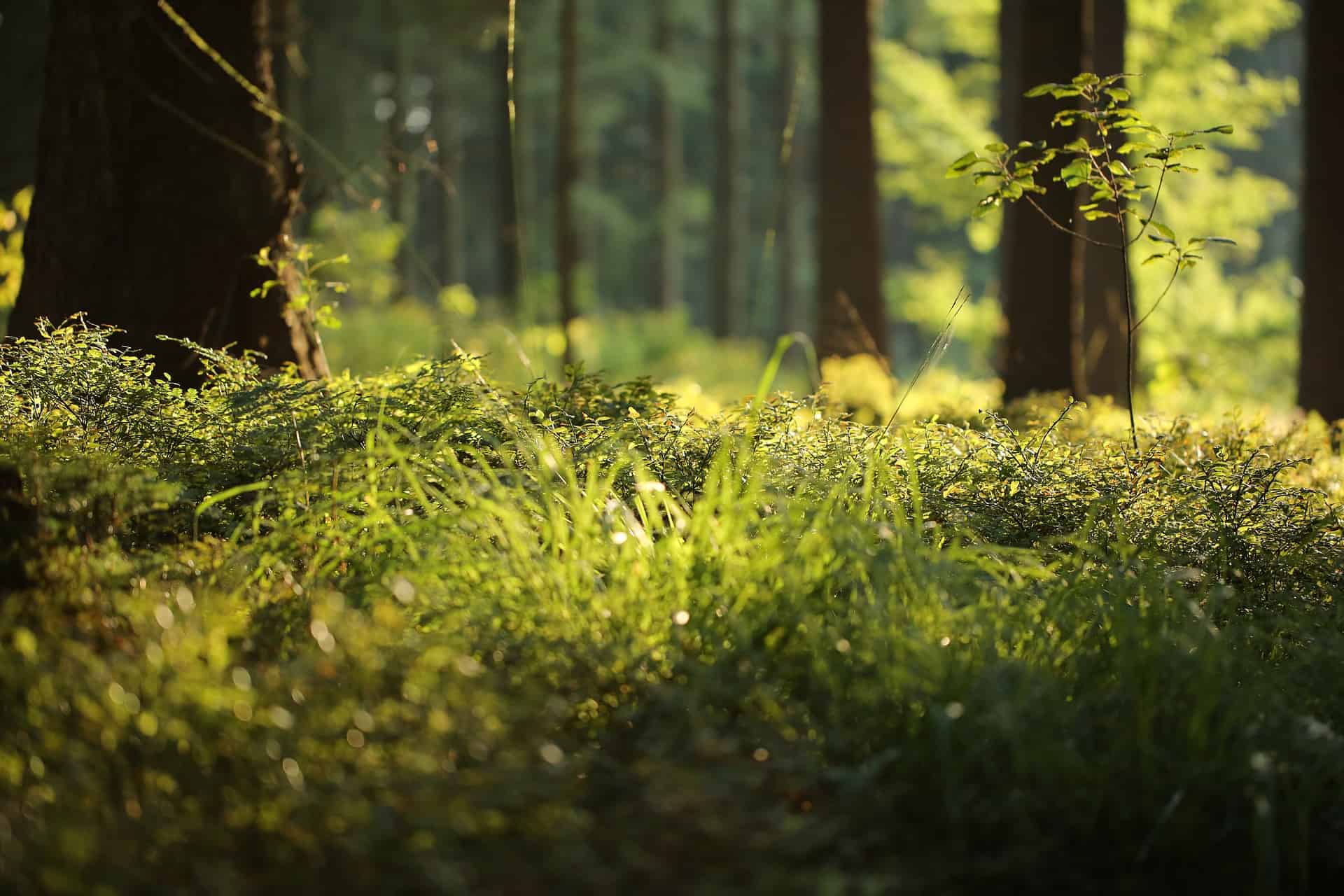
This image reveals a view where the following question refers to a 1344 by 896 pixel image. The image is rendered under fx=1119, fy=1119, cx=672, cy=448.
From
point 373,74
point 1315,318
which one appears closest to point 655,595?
point 1315,318

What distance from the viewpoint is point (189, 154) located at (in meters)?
5.12

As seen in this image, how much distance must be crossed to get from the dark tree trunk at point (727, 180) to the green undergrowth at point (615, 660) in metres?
20.5

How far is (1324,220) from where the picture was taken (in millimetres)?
8859

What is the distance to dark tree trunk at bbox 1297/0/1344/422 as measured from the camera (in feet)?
28.9

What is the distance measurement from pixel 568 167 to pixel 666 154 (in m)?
11.5

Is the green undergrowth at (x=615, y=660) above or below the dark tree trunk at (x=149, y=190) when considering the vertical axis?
below

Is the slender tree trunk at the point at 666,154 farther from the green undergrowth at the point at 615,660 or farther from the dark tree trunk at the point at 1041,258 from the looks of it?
the green undergrowth at the point at 615,660

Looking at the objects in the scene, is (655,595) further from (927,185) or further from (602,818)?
(927,185)

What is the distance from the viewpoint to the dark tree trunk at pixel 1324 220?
28.9 feet

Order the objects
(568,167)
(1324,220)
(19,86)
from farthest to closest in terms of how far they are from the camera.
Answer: (568,167) < (19,86) < (1324,220)

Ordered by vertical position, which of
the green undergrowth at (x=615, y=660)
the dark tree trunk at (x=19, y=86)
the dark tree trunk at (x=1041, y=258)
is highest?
the dark tree trunk at (x=19, y=86)

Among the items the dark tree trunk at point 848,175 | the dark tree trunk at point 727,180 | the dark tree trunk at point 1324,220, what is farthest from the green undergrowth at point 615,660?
the dark tree trunk at point 727,180

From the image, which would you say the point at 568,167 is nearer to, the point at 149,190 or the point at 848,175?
the point at 848,175

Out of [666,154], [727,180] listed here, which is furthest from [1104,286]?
[666,154]
